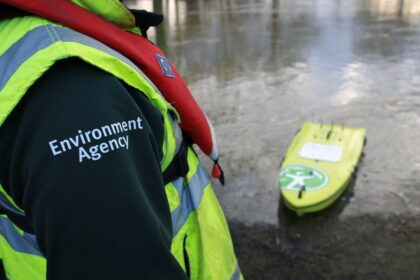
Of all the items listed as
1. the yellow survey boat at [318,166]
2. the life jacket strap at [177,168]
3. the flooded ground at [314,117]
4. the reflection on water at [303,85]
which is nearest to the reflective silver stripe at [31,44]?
the life jacket strap at [177,168]

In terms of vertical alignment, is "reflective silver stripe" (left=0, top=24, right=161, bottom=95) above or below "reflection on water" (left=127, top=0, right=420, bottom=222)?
above

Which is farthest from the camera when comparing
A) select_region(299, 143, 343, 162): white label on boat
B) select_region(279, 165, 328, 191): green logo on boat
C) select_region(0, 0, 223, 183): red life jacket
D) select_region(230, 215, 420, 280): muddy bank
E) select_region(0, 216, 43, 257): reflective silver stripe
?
select_region(299, 143, 343, 162): white label on boat

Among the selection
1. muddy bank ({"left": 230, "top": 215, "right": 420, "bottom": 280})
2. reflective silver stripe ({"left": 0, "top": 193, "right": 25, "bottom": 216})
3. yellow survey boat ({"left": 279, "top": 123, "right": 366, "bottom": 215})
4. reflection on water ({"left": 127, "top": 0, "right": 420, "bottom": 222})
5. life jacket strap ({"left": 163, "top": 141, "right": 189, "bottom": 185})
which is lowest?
reflection on water ({"left": 127, "top": 0, "right": 420, "bottom": 222})

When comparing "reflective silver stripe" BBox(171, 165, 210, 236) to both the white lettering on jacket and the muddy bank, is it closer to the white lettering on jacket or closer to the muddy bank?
the white lettering on jacket

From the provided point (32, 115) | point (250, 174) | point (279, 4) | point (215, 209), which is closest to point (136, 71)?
point (32, 115)

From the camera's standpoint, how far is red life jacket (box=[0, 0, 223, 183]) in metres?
0.86

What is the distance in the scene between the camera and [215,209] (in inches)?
51.0

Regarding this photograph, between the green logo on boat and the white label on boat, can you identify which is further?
the white label on boat

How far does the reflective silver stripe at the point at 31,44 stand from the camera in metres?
0.79

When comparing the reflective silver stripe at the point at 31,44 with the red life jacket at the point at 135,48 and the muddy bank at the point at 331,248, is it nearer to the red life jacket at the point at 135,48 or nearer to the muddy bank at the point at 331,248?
the red life jacket at the point at 135,48

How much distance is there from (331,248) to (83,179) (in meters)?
3.59

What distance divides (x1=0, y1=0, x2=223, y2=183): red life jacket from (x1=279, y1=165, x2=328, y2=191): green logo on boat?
10.6 feet

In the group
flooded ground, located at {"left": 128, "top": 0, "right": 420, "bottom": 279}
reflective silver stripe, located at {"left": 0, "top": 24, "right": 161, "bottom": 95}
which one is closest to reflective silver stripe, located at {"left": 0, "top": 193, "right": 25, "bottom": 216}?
reflective silver stripe, located at {"left": 0, "top": 24, "right": 161, "bottom": 95}

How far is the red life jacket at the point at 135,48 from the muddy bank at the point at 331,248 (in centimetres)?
266
